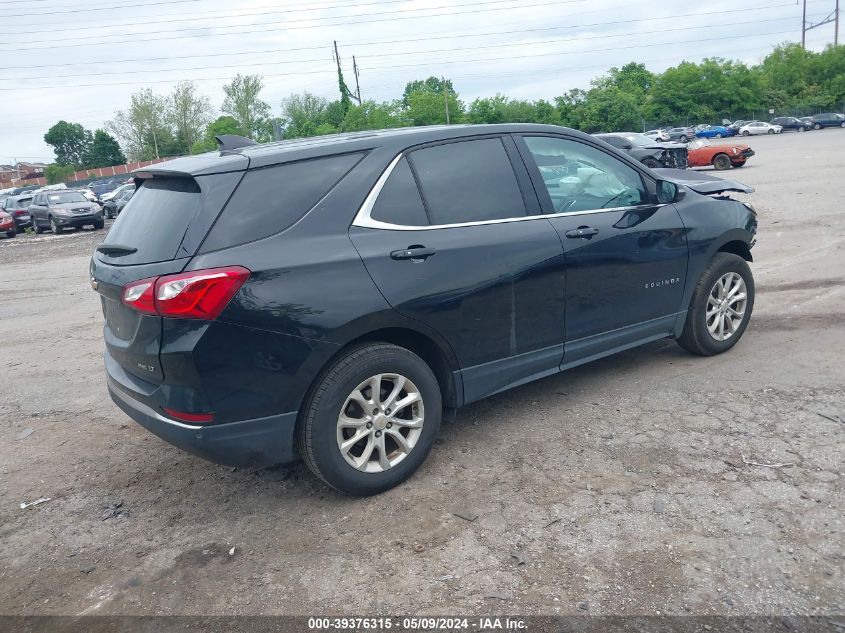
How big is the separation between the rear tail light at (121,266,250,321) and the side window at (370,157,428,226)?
0.87 m

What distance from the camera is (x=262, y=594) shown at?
3.08 meters

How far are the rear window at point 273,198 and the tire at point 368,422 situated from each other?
0.77m

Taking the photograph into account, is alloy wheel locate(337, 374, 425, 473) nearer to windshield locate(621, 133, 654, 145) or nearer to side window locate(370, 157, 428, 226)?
side window locate(370, 157, 428, 226)

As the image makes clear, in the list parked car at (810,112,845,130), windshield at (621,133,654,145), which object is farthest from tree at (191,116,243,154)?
windshield at (621,133,654,145)

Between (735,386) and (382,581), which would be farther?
(735,386)

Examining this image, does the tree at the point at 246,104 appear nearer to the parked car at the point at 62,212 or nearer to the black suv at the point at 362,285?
the parked car at the point at 62,212

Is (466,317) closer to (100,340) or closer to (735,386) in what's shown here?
(735,386)

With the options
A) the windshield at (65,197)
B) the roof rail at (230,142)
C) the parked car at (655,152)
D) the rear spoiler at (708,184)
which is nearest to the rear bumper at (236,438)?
the roof rail at (230,142)

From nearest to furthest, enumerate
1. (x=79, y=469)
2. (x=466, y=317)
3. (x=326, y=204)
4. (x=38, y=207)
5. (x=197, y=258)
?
1. (x=197, y=258)
2. (x=326, y=204)
3. (x=466, y=317)
4. (x=79, y=469)
5. (x=38, y=207)

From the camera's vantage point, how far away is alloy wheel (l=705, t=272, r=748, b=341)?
534 cm

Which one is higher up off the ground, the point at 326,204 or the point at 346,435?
the point at 326,204

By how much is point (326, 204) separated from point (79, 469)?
2423mm

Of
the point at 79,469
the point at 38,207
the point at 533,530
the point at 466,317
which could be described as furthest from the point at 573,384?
the point at 38,207

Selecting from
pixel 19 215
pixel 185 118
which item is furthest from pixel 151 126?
pixel 19 215
